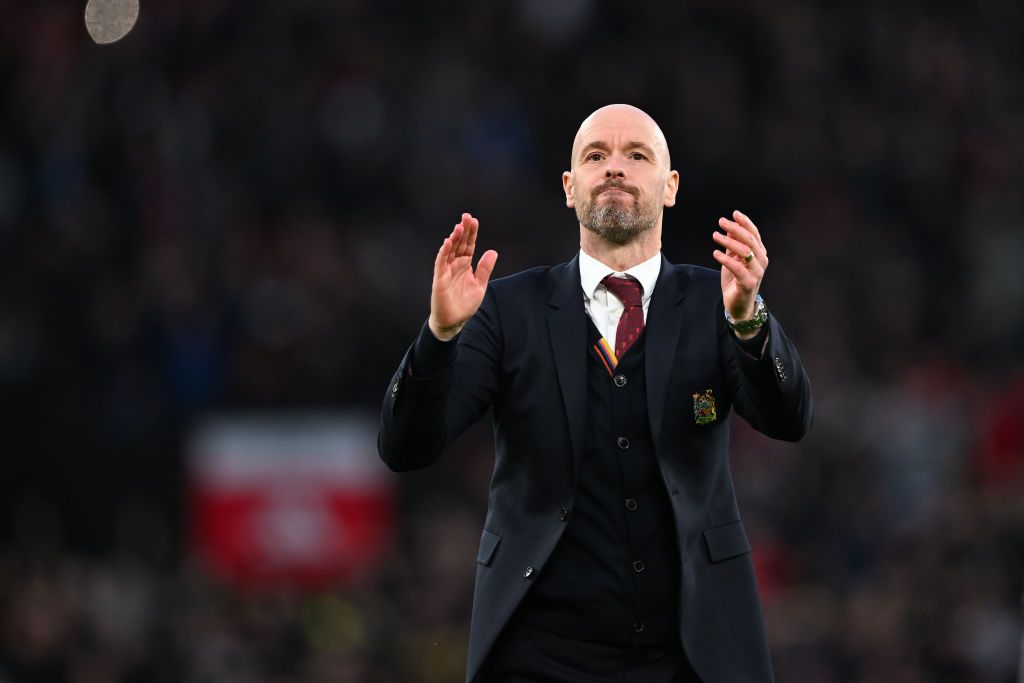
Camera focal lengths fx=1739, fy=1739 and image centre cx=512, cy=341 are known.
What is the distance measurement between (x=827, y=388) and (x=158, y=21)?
24.1ft

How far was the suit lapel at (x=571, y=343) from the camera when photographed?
179 inches

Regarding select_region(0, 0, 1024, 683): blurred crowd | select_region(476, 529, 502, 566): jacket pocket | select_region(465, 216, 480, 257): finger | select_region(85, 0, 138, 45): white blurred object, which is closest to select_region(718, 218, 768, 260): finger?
select_region(465, 216, 480, 257): finger

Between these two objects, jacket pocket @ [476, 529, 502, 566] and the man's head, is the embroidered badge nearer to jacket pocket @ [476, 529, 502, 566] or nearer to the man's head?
the man's head

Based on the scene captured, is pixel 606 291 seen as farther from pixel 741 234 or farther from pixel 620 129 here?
pixel 741 234

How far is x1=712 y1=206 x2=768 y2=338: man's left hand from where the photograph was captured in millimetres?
4297

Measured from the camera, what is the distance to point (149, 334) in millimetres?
13523

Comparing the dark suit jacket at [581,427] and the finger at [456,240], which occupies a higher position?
the finger at [456,240]

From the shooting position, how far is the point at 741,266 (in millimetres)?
4301

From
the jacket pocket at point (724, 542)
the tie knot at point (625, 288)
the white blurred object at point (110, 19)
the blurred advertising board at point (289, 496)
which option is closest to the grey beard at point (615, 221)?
the tie knot at point (625, 288)

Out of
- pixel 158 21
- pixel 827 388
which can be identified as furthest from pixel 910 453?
pixel 158 21

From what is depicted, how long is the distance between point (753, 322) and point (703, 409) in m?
0.33

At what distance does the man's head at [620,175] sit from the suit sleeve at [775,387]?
44 cm

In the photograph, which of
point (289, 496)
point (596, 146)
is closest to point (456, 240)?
point (596, 146)

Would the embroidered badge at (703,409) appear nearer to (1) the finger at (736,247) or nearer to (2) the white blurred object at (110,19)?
(1) the finger at (736,247)
